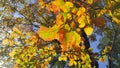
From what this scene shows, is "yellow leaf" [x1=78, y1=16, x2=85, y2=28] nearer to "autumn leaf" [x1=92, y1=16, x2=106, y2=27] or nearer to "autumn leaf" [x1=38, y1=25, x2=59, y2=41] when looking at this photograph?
"autumn leaf" [x1=92, y1=16, x2=106, y2=27]

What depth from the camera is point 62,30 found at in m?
2.65

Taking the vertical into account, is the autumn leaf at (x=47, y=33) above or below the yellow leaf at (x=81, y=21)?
below

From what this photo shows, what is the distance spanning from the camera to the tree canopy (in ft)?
8.64

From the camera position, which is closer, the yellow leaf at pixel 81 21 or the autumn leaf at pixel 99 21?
the autumn leaf at pixel 99 21

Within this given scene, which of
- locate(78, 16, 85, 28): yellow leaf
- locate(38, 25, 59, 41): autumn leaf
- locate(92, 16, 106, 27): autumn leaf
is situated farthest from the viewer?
locate(78, 16, 85, 28): yellow leaf

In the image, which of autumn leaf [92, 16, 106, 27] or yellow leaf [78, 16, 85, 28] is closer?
autumn leaf [92, 16, 106, 27]

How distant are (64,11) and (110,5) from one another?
1.41m

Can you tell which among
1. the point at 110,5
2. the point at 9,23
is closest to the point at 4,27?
the point at 9,23

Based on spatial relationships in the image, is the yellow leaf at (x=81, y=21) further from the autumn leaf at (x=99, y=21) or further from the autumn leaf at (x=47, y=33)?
the autumn leaf at (x=47, y=33)

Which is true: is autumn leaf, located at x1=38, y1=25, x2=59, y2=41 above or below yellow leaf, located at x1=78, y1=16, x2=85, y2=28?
below

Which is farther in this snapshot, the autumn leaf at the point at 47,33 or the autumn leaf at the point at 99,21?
the autumn leaf at the point at 99,21

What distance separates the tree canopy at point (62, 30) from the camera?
263 centimetres

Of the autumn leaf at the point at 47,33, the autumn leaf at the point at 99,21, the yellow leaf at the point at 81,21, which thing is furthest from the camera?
the yellow leaf at the point at 81,21

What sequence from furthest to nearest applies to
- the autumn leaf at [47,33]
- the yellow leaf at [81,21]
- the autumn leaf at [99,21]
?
1. the yellow leaf at [81,21]
2. the autumn leaf at [99,21]
3. the autumn leaf at [47,33]
